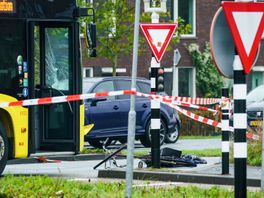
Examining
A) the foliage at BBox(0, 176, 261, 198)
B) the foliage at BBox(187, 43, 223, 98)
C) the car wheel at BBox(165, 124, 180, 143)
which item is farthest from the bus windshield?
the foliage at BBox(187, 43, 223, 98)

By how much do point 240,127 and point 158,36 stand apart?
7435 millimetres

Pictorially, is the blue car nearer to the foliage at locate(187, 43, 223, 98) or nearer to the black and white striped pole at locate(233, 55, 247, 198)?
the black and white striped pole at locate(233, 55, 247, 198)

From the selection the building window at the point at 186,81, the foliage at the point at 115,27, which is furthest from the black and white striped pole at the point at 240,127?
the building window at the point at 186,81

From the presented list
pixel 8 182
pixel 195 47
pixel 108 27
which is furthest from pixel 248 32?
pixel 195 47

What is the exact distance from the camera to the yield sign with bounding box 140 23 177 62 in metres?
16.6

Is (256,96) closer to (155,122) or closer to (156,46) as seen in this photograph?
(155,122)

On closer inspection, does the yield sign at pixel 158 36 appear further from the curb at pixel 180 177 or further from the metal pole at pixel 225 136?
the curb at pixel 180 177

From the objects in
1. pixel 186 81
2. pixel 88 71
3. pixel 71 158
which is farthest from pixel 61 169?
pixel 186 81

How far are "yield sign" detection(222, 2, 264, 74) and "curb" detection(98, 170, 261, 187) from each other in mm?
5755

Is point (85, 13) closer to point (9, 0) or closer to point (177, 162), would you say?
point (9, 0)

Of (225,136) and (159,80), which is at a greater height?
(159,80)

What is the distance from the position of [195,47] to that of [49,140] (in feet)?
97.1

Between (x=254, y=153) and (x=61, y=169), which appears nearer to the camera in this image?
(x=254, y=153)

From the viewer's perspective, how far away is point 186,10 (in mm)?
46906
